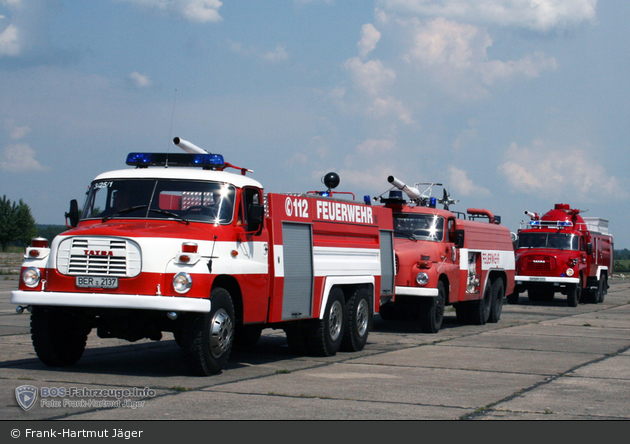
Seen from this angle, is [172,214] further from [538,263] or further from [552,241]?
[552,241]

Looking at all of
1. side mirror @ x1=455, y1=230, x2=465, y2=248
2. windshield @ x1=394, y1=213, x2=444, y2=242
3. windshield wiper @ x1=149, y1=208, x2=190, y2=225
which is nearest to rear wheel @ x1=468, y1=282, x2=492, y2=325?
side mirror @ x1=455, y1=230, x2=465, y2=248

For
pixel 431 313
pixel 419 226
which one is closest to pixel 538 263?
pixel 419 226

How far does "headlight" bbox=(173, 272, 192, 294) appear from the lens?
925cm

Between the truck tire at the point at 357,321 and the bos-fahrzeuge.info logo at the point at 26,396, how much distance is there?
18.4 feet

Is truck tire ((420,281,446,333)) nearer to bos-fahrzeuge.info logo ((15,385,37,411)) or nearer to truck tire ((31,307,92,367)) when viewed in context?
truck tire ((31,307,92,367))

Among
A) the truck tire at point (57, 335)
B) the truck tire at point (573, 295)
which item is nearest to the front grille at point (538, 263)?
the truck tire at point (573, 295)

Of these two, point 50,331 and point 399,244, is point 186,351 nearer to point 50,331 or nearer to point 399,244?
point 50,331

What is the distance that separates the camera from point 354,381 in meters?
10.0

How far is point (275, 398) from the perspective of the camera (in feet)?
27.9

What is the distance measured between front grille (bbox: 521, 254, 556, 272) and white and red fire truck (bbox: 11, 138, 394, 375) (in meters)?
18.2

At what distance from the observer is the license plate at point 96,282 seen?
9.36 m

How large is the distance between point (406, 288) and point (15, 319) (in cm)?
821

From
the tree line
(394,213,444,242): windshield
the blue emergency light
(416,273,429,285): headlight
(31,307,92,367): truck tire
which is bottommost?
(31,307,92,367): truck tire

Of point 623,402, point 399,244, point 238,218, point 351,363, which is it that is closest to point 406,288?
point 399,244
